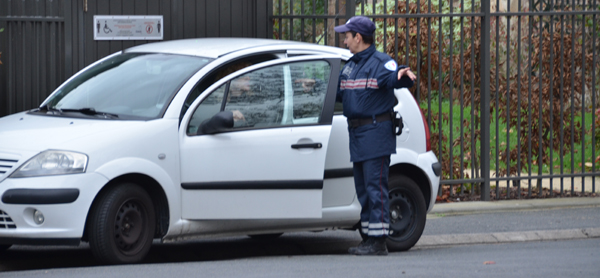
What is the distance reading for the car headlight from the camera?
19.0 ft

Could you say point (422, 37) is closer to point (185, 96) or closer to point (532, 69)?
point (532, 69)

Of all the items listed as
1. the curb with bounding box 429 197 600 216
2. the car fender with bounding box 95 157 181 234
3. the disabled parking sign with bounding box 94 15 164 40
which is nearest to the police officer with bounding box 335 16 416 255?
the car fender with bounding box 95 157 181 234

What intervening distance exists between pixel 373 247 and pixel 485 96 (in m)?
3.73

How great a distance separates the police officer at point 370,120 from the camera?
21.9 ft

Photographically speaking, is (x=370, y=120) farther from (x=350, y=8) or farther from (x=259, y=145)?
(x=350, y=8)

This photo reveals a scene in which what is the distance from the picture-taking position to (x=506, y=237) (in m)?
8.27

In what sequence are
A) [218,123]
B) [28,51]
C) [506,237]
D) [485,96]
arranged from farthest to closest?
[485,96]
[28,51]
[506,237]
[218,123]

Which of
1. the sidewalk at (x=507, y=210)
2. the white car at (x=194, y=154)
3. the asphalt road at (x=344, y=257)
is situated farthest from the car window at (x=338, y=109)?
the sidewalk at (x=507, y=210)

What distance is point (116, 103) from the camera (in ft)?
21.5

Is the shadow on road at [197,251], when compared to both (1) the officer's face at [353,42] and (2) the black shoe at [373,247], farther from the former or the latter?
(1) the officer's face at [353,42]

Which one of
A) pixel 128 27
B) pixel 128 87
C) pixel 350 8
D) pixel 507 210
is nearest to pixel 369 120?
pixel 128 87

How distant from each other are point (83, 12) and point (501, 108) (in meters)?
4.60

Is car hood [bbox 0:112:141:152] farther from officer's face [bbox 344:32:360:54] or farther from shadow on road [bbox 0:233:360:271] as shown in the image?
officer's face [bbox 344:32:360:54]

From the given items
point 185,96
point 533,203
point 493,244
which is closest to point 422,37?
point 533,203
